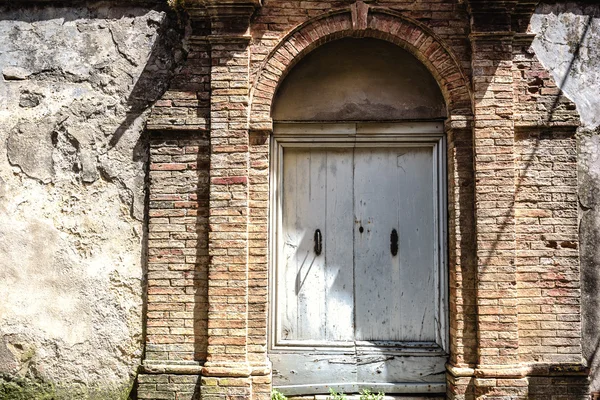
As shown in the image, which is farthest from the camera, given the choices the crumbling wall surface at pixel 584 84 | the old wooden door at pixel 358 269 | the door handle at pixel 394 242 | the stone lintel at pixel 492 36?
the door handle at pixel 394 242

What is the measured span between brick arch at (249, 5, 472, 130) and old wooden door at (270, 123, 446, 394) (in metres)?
0.54

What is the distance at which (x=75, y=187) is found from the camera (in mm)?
4852

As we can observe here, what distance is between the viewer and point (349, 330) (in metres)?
5.00

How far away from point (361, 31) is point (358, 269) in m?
2.24

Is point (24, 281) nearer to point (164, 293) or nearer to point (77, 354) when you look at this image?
point (77, 354)

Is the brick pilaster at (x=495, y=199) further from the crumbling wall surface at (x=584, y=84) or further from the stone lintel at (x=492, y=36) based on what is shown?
the crumbling wall surface at (x=584, y=84)

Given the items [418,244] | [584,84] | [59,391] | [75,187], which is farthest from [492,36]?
[59,391]

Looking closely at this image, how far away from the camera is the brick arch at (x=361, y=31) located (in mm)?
4719

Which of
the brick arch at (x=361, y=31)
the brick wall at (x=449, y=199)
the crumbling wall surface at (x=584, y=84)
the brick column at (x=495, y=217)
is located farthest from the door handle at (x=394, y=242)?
the crumbling wall surface at (x=584, y=84)

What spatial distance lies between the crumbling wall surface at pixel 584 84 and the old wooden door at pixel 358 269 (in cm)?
130

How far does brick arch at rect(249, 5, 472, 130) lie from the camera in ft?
15.5

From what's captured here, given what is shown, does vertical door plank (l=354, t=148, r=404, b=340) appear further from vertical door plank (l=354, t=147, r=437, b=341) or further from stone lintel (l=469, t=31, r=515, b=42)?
stone lintel (l=469, t=31, r=515, b=42)


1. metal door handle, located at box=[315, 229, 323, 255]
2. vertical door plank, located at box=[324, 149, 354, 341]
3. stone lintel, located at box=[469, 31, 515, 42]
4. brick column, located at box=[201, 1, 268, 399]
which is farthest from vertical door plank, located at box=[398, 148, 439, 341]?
brick column, located at box=[201, 1, 268, 399]

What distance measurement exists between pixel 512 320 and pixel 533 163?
1416mm
